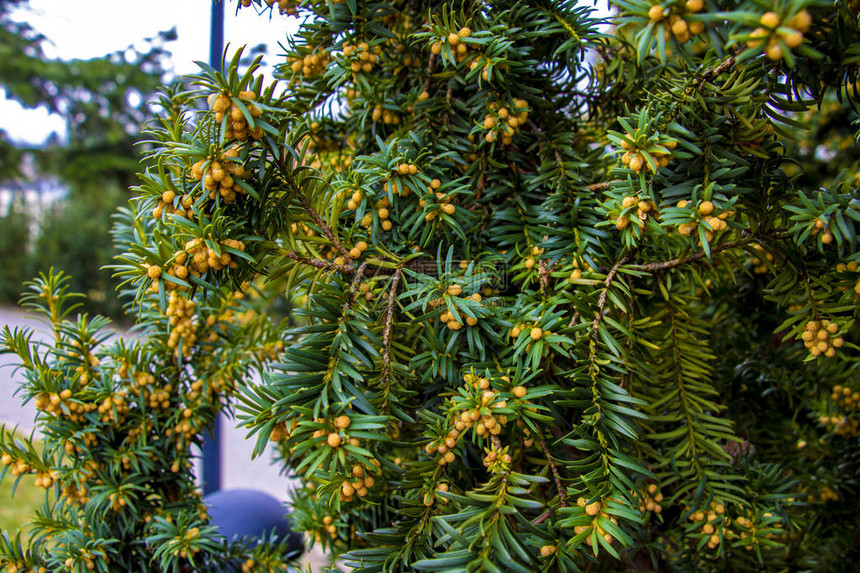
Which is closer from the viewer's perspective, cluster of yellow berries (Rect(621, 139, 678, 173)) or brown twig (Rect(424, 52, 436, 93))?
cluster of yellow berries (Rect(621, 139, 678, 173))

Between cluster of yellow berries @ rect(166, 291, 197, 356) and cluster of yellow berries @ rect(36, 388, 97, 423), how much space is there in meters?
0.14

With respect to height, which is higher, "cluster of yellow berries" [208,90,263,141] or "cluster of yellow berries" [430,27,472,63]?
"cluster of yellow berries" [430,27,472,63]

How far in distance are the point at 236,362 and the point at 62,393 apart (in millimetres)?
240

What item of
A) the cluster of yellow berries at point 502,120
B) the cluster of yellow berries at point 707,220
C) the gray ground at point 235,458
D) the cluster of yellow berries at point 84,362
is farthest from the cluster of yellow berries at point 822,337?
the gray ground at point 235,458

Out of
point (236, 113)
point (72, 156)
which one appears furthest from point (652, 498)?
point (72, 156)

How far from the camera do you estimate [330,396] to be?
20.7 inches

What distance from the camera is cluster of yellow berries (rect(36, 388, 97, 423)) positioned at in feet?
2.56

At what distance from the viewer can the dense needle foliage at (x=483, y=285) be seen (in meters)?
0.52

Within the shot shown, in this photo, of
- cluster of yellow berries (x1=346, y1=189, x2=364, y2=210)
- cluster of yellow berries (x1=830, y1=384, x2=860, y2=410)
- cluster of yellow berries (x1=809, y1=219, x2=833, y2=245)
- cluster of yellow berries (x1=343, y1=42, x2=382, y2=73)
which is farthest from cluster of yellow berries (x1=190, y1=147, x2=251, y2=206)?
cluster of yellow berries (x1=830, y1=384, x2=860, y2=410)

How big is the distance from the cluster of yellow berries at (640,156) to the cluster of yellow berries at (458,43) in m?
0.21

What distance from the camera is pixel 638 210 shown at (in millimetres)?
540

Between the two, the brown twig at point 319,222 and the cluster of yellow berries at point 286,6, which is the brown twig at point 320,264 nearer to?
the brown twig at point 319,222

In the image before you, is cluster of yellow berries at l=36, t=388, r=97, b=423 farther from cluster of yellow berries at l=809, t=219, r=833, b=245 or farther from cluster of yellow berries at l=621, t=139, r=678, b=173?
cluster of yellow berries at l=809, t=219, r=833, b=245

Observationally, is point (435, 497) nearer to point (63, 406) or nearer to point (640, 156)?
point (640, 156)
